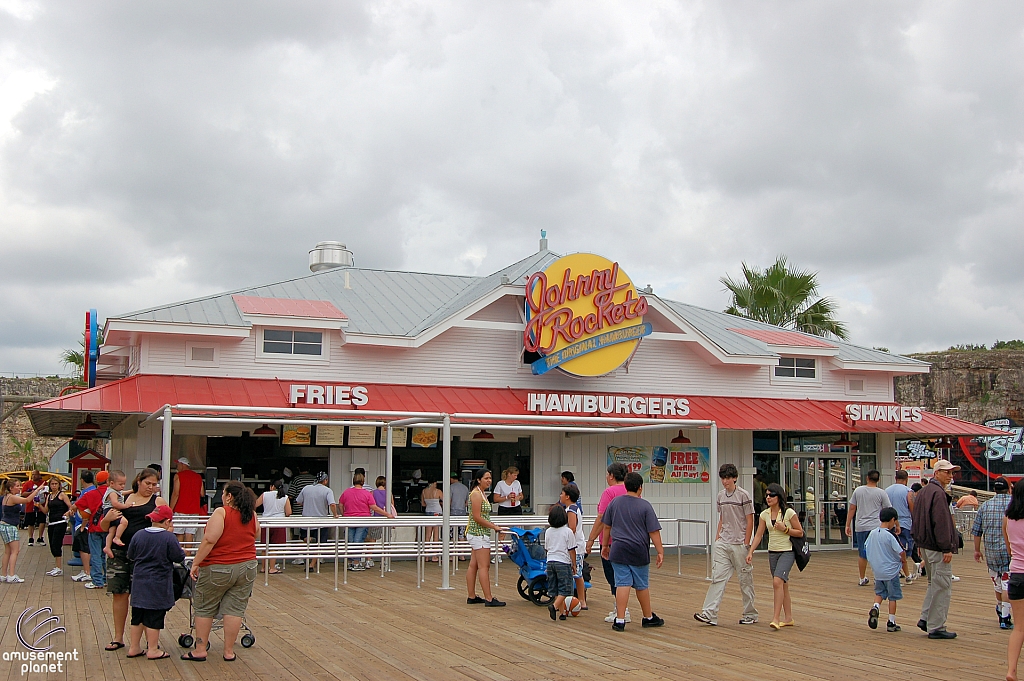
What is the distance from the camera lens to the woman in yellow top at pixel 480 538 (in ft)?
37.8

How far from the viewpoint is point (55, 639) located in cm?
923

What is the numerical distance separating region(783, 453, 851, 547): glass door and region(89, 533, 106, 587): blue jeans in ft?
47.0

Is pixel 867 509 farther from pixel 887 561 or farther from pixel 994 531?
pixel 887 561

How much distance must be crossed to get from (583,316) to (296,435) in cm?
600

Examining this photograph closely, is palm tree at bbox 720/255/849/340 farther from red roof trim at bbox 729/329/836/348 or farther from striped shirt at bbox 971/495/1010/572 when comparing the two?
striped shirt at bbox 971/495/1010/572

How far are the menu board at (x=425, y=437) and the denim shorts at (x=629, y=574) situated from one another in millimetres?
9299

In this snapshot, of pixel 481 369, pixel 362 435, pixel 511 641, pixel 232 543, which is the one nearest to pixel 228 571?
pixel 232 543

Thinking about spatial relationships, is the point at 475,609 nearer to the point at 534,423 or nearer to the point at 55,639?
the point at 55,639

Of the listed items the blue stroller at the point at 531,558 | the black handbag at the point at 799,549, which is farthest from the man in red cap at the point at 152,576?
the black handbag at the point at 799,549

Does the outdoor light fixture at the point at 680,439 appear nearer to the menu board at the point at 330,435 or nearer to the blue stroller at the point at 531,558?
the menu board at the point at 330,435

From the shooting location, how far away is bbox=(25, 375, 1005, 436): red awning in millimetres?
16109

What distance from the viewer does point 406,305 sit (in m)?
22.1

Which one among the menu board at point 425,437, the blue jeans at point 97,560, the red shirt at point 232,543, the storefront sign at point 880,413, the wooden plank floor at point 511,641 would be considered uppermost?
the storefront sign at point 880,413

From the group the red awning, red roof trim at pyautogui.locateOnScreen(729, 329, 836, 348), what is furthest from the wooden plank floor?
red roof trim at pyautogui.locateOnScreen(729, 329, 836, 348)
